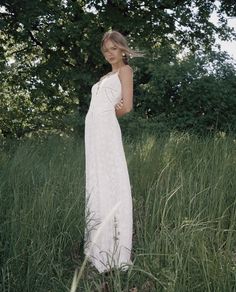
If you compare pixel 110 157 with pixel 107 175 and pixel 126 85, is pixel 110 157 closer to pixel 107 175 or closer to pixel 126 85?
pixel 107 175

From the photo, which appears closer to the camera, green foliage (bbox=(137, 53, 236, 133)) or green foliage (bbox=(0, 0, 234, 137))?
green foliage (bbox=(137, 53, 236, 133))

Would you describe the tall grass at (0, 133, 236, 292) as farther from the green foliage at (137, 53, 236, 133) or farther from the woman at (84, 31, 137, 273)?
the green foliage at (137, 53, 236, 133)

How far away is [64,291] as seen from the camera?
274 centimetres

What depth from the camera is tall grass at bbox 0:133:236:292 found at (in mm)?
2510

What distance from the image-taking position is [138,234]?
342 cm

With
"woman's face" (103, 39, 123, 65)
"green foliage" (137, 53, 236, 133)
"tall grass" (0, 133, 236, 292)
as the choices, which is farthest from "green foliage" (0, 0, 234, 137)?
"woman's face" (103, 39, 123, 65)

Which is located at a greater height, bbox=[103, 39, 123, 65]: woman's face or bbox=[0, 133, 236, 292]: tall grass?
bbox=[103, 39, 123, 65]: woman's face

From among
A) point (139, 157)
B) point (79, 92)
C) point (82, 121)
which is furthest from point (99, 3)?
point (139, 157)

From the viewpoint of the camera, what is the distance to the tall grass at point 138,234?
2.51 m

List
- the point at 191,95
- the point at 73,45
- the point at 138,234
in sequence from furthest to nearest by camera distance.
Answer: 1. the point at 73,45
2. the point at 191,95
3. the point at 138,234

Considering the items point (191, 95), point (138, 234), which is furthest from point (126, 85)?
point (191, 95)

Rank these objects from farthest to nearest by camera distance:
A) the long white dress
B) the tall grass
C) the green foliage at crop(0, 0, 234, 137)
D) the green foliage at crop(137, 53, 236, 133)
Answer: the green foliage at crop(0, 0, 234, 137)
the green foliage at crop(137, 53, 236, 133)
the long white dress
the tall grass

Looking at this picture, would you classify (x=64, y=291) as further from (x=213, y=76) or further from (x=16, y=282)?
(x=213, y=76)

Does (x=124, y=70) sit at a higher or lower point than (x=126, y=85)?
higher
